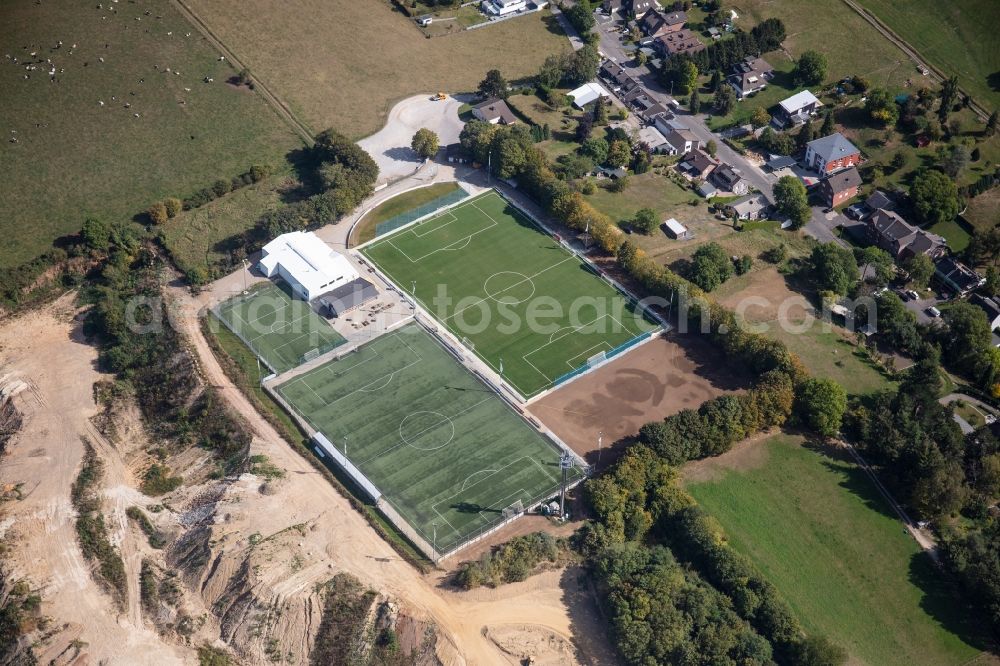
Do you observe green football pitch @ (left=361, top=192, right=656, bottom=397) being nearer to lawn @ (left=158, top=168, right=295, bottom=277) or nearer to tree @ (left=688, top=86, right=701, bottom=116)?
lawn @ (left=158, top=168, right=295, bottom=277)

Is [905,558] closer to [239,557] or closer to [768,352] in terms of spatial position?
[768,352]

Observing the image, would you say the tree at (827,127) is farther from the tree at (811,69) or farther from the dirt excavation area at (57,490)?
the dirt excavation area at (57,490)

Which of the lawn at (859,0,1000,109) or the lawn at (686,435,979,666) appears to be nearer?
the lawn at (686,435,979,666)

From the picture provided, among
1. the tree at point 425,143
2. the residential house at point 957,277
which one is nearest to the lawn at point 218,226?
the tree at point 425,143

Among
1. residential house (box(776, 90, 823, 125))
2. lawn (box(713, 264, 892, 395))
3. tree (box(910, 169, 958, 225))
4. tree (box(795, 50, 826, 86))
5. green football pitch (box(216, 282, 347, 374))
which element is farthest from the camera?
tree (box(795, 50, 826, 86))

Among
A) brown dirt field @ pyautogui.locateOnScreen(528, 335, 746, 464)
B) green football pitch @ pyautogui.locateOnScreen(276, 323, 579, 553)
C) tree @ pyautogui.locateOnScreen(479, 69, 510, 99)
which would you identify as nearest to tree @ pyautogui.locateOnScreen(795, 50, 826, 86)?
tree @ pyautogui.locateOnScreen(479, 69, 510, 99)

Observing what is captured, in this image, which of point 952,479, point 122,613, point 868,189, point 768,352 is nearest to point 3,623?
point 122,613
